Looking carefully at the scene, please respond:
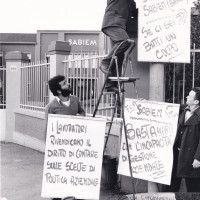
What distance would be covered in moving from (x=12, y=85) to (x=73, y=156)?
820 cm

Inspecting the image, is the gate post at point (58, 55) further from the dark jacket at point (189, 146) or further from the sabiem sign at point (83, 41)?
the sabiem sign at point (83, 41)

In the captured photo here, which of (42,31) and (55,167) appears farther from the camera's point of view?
(42,31)

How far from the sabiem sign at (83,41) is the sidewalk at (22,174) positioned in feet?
73.1

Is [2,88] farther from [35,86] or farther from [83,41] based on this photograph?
[83,41]

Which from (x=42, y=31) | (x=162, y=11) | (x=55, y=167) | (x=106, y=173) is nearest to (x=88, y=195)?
(x=55, y=167)

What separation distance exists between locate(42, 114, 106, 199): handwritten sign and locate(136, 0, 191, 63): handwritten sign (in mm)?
1193

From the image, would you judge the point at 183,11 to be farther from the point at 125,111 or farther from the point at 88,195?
the point at 88,195

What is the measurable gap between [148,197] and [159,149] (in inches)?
75.6

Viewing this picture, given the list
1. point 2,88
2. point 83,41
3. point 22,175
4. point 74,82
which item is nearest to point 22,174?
point 22,175

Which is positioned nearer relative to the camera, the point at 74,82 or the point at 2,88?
the point at 74,82

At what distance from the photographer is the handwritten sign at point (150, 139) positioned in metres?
5.27

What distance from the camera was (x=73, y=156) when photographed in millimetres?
5156

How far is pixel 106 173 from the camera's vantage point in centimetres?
682

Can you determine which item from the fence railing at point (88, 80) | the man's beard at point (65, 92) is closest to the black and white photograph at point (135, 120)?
the man's beard at point (65, 92)
